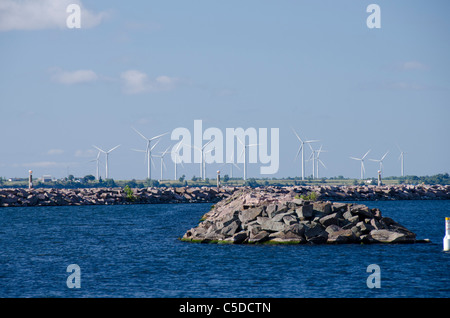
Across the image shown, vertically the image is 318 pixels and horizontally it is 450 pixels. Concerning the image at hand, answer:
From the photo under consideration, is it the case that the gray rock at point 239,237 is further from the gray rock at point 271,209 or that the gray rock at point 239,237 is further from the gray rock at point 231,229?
the gray rock at point 271,209

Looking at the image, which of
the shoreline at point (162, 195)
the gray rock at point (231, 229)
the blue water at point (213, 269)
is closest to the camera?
the blue water at point (213, 269)

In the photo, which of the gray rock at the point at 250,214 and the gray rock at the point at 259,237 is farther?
the gray rock at the point at 250,214

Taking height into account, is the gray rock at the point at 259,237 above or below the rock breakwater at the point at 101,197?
above

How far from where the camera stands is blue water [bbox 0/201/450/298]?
21.9 metres

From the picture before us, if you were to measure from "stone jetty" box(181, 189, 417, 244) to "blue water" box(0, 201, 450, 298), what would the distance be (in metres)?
1.02

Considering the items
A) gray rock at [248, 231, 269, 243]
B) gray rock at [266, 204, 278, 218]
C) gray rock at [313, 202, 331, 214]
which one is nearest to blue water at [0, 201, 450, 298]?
gray rock at [248, 231, 269, 243]

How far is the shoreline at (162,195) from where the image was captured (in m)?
83.2

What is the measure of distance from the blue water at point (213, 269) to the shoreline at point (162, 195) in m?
44.6

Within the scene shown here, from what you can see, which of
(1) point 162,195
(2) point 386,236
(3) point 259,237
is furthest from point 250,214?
(1) point 162,195

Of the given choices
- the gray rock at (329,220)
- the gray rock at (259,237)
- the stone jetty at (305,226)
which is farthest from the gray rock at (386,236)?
the gray rock at (259,237)

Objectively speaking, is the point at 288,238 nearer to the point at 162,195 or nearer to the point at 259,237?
the point at 259,237

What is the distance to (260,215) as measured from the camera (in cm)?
3512
